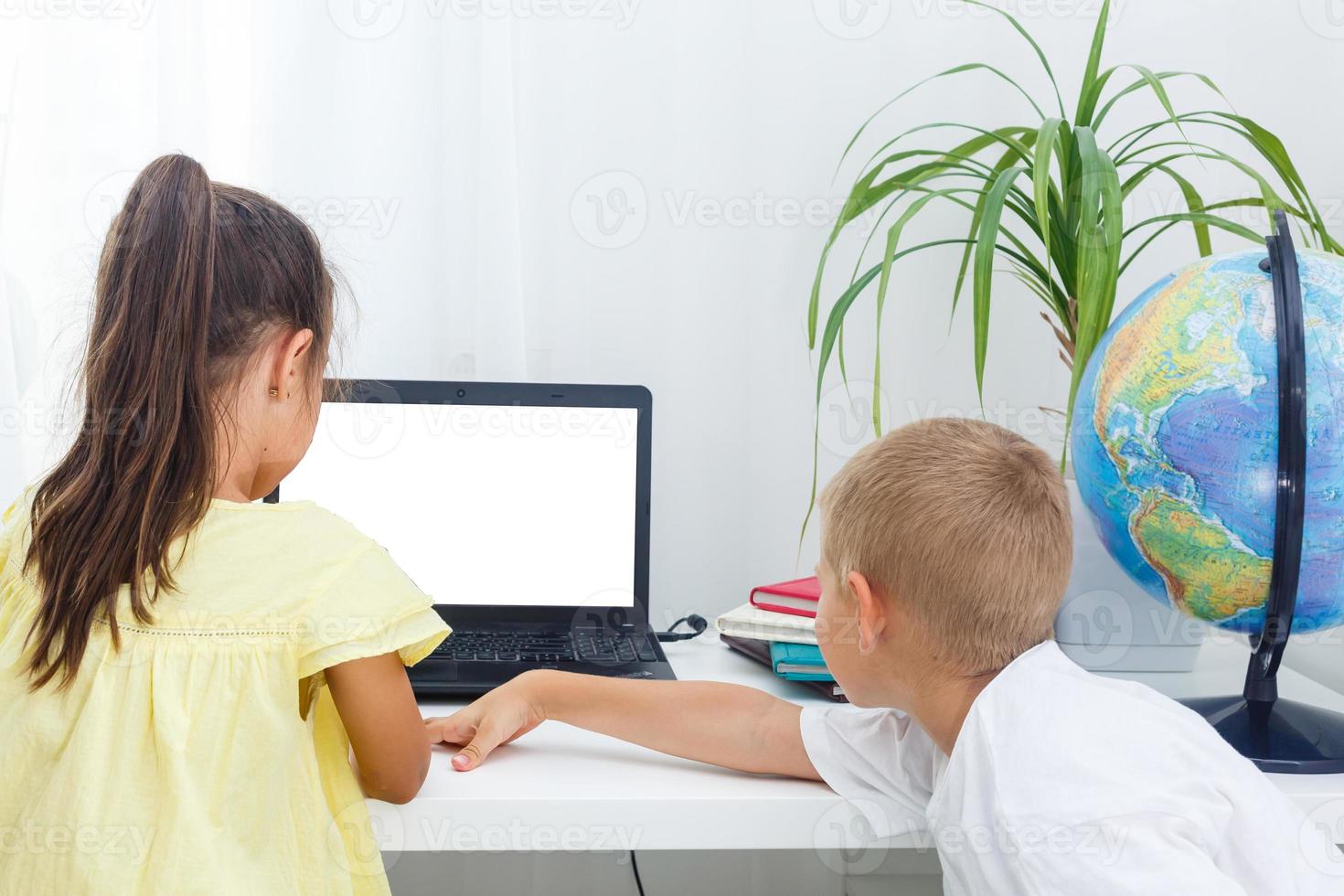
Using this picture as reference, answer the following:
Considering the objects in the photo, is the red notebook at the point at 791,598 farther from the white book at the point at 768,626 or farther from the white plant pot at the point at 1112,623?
the white plant pot at the point at 1112,623

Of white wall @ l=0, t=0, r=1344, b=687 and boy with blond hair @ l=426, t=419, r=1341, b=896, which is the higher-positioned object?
white wall @ l=0, t=0, r=1344, b=687

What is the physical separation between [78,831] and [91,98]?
0.98 meters

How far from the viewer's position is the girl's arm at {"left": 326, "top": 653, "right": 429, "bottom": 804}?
0.71m

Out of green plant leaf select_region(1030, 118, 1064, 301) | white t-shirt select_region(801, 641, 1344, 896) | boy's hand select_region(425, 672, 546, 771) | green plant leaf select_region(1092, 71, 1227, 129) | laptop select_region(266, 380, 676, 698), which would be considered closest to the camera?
white t-shirt select_region(801, 641, 1344, 896)

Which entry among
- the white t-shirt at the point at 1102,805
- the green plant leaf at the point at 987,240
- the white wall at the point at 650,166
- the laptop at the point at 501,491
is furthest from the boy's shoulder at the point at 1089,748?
the white wall at the point at 650,166

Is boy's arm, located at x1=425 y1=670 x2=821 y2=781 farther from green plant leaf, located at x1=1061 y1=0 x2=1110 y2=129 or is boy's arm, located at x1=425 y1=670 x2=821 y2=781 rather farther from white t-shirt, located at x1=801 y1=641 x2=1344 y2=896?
green plant leaf, located at x1=1061 y1=0 x2=1110 y2=129

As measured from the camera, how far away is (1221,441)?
2.57 ft

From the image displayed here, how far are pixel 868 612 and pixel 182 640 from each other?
1.52ft

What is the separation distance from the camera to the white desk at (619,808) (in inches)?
29.0

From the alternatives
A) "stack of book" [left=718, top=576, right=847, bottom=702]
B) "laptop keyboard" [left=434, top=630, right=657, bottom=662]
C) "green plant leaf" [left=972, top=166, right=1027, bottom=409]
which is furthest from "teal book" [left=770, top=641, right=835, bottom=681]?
"green plant leaf" [left=972, top=166, right=1027, bottom=409]

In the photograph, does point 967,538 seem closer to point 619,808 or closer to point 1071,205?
point 619,808

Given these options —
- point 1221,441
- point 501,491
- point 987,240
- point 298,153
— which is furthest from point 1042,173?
point 298,153

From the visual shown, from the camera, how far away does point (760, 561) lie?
1424 mm

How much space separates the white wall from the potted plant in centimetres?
4
